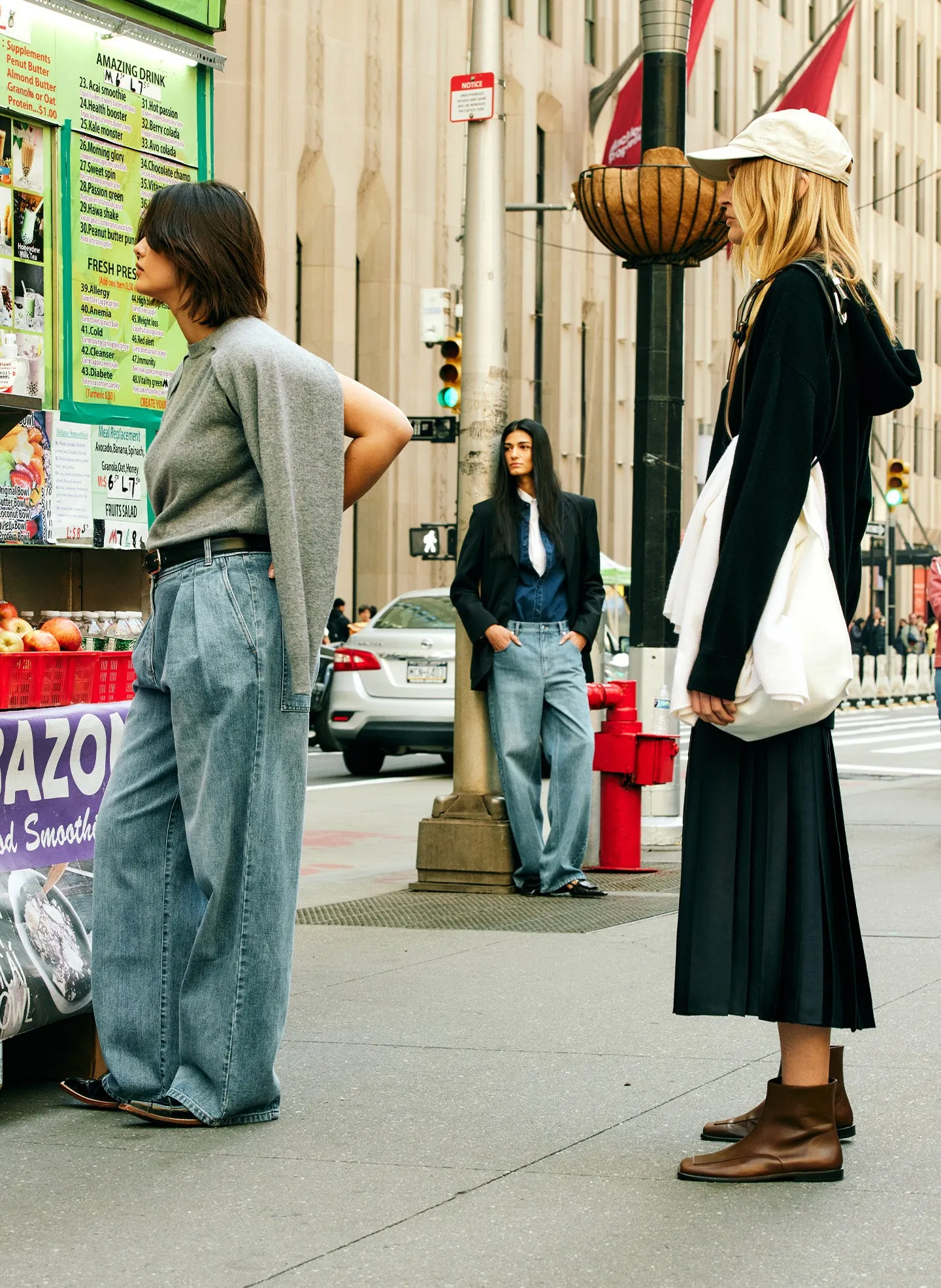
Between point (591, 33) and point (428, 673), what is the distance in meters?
30.1

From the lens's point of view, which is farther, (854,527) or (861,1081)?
(861,1081)

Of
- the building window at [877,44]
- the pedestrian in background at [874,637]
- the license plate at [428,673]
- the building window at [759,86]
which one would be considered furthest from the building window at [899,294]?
the license plate at [428,673]

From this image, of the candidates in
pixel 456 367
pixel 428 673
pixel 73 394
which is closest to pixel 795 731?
pixel 73 394

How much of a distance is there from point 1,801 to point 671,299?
6.30m

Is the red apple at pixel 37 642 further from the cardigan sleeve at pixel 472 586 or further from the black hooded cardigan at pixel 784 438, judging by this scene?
the cardigan sleeve at pixel 472 586

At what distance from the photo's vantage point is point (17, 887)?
14.4 feet

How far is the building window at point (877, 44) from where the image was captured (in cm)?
6028

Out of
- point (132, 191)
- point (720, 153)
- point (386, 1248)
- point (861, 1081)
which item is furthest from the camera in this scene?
point (132, 191)

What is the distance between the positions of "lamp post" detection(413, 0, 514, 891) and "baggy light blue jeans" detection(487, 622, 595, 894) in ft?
0.68

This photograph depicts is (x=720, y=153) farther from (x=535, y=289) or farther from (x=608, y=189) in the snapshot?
(x=535, y=289)

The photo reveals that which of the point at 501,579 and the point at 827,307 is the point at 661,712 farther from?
the point at 827,307

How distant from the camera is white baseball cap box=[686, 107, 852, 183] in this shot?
3828mm

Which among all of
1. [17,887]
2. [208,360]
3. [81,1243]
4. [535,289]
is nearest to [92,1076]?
[17,887]

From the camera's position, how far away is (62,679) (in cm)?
462
